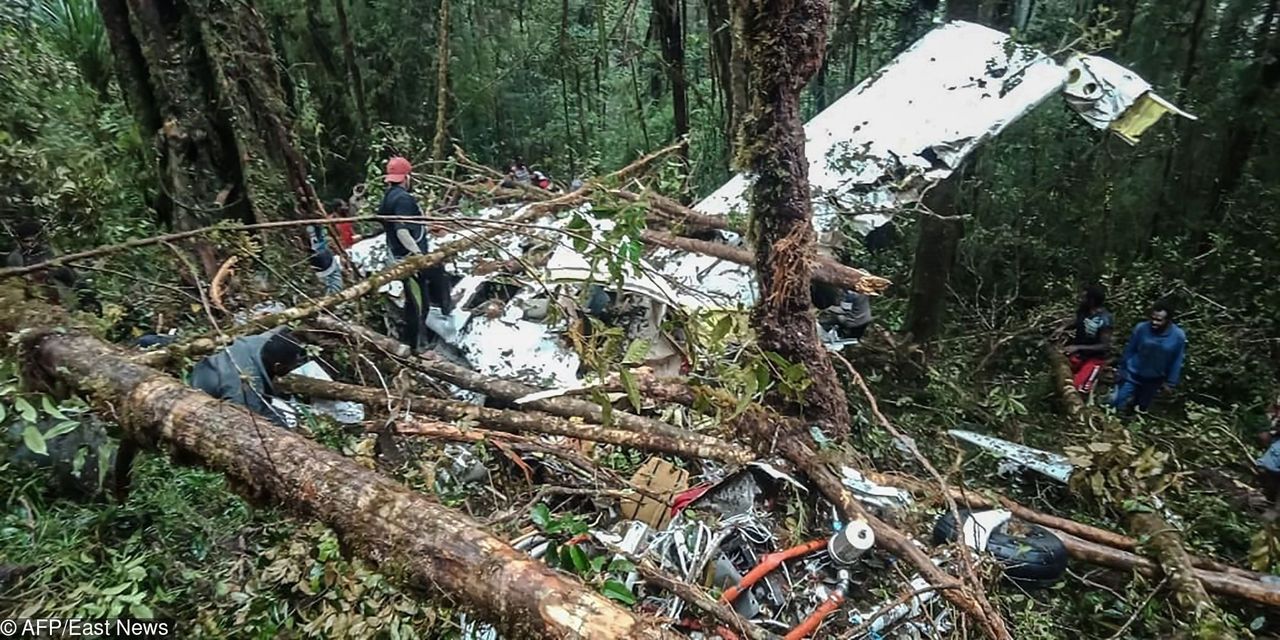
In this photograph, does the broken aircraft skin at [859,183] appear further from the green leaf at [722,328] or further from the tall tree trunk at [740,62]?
the green leaf at [722,328]

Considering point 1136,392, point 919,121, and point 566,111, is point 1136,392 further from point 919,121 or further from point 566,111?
point 566,111

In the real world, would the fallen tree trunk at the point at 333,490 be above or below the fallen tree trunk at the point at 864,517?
above

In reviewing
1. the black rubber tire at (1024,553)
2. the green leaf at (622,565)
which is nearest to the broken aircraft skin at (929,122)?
the black rubber tire at (1024,553)

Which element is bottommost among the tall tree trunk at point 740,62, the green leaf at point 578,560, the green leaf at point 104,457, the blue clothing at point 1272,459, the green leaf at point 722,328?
the blue clothing at point 1272,459

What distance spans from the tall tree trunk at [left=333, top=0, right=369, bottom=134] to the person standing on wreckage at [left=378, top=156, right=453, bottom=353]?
5.35 meters

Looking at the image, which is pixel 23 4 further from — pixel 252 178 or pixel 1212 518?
pixel 1212 518

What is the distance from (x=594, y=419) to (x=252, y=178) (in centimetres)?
300

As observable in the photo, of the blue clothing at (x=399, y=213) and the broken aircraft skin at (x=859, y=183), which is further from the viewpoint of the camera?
the broken aircraft skin at (x=859, y=183)

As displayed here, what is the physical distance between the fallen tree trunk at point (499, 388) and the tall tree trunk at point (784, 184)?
0.66 m

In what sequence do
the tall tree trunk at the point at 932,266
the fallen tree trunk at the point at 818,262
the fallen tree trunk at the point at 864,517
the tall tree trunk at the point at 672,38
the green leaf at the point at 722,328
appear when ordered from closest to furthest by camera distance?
the fallen tree trunk at the point at 864,517 → the green leaf at the point at 722,328 → the fallen tree trunk at the point at 818,262 → the tall tree trunk at the point at 932,266 → the tall tree trunk at the point at 672,38

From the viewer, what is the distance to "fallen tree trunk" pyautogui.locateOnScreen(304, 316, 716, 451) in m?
4.01

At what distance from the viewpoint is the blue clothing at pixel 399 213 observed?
541cm

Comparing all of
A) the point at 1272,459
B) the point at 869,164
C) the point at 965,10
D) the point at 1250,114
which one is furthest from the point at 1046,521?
the point at 1250,114

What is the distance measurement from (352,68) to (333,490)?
9.42 meters
